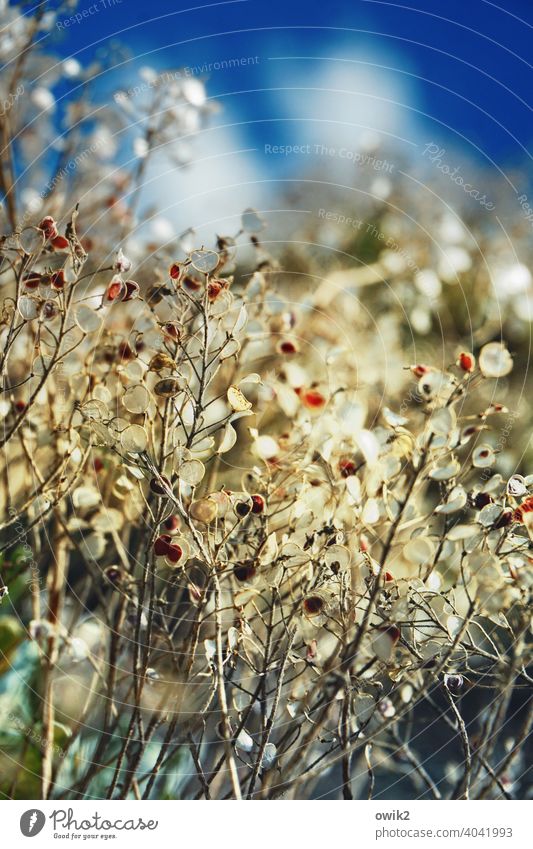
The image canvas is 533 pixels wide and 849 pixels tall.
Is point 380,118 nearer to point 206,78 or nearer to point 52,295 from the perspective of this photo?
point 206,78

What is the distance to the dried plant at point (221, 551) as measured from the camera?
44 cm

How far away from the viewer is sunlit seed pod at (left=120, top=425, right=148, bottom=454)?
1.38 feet

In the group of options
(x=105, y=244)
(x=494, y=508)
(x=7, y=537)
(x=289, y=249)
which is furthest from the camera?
(x=289, y=249)

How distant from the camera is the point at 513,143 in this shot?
69cm

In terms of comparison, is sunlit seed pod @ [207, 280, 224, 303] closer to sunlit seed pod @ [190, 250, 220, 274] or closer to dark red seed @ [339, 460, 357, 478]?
sunlit seed pod @ [190, 250, 220, 274]

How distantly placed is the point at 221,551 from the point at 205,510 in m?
0.03

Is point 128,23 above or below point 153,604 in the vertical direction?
above

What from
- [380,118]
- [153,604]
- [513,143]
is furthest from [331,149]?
[153,604]

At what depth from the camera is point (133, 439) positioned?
0.42 m

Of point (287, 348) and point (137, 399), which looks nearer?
point (137, 399)

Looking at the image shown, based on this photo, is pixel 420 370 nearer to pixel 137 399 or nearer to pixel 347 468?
pixel 347 468

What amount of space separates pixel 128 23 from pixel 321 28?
184 mm
